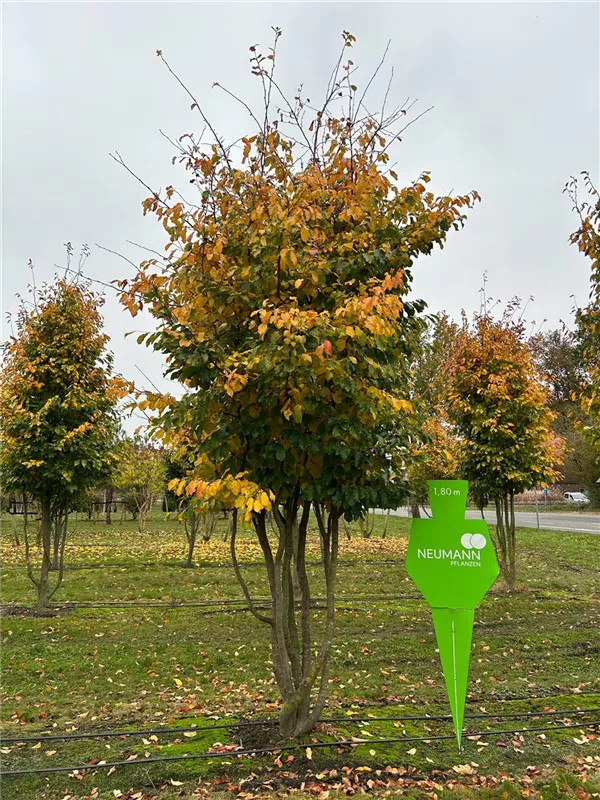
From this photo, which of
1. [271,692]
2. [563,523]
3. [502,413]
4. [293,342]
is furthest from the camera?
[563,523]

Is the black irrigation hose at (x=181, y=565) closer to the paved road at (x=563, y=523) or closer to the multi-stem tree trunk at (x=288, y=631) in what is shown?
the multi-stem tree trunk at (x=288, y=631)

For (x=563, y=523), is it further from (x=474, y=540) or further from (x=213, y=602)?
(x=474, y=540)

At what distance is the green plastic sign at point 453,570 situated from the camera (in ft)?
12.3

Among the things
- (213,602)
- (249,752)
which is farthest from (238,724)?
(213,602)

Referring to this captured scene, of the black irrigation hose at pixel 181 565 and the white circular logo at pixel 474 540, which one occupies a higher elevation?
the white circular logo at pixel 474 540

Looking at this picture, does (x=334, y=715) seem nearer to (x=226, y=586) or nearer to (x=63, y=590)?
(x=226, y=586)

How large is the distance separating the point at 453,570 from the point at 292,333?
74.4 inches

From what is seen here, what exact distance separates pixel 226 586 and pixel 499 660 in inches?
229

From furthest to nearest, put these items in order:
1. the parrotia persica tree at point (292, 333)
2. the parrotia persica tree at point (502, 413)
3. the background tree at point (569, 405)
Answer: the background tree at point (569, 405), the parrotia persica tree at point (502, 413), the parrotia persica tree at point (292, 333)

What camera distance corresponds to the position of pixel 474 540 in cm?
378

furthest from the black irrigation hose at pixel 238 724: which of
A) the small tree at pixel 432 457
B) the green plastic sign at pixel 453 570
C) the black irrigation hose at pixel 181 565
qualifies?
the black irrigation hose at pixel 181 565

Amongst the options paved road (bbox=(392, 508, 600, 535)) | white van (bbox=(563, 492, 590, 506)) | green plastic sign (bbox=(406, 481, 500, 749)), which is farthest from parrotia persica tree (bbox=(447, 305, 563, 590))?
white van (bbox=(563, 492, 590, 506))

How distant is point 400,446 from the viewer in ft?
12.5

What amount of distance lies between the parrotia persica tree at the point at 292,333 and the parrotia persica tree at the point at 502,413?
609 centimetres
